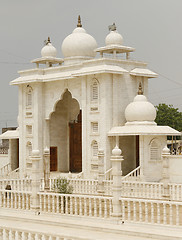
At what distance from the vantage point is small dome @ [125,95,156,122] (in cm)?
2217

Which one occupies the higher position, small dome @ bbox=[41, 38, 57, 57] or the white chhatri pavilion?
small dome @ bbox=[41, 38, 57, 57]

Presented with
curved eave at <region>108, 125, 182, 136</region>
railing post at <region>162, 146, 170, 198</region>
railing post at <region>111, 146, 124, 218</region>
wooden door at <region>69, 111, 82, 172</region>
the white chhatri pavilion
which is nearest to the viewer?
railing post at <region>111, 146, 124, 218</region>

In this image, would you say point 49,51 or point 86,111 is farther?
point 49,51

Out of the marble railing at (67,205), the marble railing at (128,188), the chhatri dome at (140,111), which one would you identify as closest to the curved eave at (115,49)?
the chhatri dome at (140,111)

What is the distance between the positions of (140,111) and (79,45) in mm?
5436

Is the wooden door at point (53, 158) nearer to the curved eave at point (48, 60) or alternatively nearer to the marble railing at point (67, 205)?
the curved eave at point (48, 60)

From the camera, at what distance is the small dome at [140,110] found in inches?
873

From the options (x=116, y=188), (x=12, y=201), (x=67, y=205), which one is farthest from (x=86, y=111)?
(x=116, y=188)

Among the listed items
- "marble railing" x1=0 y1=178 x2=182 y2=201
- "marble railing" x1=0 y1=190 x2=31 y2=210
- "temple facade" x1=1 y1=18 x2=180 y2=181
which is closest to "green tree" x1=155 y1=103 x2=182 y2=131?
"temple facade" x1=1 y1=18 x2=180 y2=181

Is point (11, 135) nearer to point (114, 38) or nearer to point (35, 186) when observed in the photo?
point (114, 38)

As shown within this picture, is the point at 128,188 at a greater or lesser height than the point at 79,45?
lesser

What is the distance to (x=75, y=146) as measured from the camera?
26984 mm

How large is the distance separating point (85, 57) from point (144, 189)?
369 inches

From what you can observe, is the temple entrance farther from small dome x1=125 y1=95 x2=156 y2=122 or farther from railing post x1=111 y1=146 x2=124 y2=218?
railing post x1=111 y1=146 x2=124 y2=218
